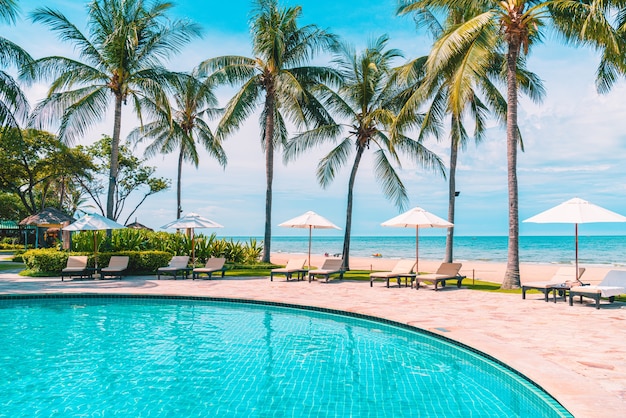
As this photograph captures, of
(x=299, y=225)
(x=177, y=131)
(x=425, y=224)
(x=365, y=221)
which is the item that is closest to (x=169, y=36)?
(x=177, y=131)

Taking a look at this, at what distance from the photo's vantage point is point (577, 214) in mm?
11320

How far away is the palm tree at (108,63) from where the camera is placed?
1691 cm

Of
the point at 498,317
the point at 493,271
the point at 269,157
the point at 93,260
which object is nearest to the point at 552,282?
the point at 498,317

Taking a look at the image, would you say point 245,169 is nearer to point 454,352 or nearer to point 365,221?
point 365,221

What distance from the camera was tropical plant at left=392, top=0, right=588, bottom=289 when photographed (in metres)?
12.2

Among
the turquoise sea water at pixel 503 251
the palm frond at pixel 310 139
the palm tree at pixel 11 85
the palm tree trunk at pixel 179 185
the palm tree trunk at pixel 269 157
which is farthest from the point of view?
the turquoise sea water at pixel 503 251

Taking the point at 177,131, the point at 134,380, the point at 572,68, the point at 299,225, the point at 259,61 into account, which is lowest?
the point at 134,380

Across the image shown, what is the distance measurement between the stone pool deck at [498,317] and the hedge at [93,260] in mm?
810

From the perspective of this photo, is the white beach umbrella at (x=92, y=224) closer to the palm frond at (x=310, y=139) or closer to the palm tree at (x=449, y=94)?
the palm frond at (x=310, y=139)

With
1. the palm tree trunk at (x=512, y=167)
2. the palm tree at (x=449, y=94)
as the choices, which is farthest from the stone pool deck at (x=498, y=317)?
the palm tree at (x=449, y=94)

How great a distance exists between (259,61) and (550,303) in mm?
14340

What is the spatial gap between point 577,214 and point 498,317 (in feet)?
13.8

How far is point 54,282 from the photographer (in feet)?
49.1

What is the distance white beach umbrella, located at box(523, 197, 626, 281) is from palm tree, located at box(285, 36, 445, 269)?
6981 millimetres
